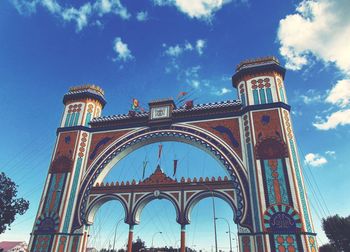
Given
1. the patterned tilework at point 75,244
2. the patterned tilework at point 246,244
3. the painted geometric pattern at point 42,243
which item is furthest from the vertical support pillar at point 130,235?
the patterned tilework at point 246,244

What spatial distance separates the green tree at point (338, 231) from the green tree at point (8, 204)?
121ft

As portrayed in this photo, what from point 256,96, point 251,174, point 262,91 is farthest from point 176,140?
point 262,91

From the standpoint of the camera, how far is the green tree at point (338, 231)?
31.1 meters

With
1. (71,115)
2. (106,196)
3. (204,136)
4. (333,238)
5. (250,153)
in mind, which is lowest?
(333,238)

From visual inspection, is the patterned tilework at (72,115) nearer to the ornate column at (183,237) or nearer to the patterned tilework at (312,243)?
the ornate column at (183,237)

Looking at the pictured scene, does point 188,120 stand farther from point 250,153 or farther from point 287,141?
point 287,141

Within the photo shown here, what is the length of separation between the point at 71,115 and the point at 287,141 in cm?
2236

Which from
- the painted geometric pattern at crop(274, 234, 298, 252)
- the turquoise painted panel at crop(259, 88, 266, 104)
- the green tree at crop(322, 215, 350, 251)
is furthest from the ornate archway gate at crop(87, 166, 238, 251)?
the green tree at crop(322, 215, 350, 251)

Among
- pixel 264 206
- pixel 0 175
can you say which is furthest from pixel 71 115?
pixel 264 206

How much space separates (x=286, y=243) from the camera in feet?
56.8

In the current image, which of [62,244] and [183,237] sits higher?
[183,237]

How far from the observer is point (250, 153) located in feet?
69.4

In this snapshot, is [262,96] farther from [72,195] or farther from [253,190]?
[72,195]

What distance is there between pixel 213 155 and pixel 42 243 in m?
17.1
